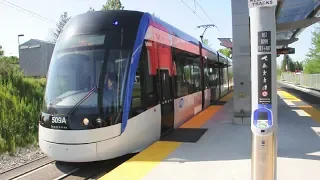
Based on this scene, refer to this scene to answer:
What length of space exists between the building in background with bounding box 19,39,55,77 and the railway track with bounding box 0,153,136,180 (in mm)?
32521

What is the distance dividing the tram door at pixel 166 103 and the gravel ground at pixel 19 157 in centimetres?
328

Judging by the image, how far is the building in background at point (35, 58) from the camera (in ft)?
127

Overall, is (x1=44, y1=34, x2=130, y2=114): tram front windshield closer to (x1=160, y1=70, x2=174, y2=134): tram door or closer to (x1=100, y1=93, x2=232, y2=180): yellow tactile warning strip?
(x1=100, y1=93, x2=232, y2=180): yellow tactile warning strip

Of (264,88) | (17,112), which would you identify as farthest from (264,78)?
(17,112)

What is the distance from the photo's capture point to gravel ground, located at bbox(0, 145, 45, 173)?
316 inches

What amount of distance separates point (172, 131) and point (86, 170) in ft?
10.5

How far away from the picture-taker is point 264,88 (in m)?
4.22

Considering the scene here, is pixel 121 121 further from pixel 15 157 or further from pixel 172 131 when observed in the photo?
pixel 15 157

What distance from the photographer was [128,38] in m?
7.18

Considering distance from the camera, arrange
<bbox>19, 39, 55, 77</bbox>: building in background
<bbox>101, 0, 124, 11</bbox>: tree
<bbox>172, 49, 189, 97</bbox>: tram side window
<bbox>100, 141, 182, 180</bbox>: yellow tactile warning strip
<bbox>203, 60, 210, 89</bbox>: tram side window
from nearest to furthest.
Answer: <bbox>100, 141, 182, 180</bbox>: yellow tactile warning strip < <bbox>172, 49, 189, 97</bbox>: tram side window < <bbox>203, 60, 210, 89</bbox>: tram side window < <bbox>19, 39, 55, 77</bbox>: building in background < <bbox>101, 0, 124, 11</bbox>: tree

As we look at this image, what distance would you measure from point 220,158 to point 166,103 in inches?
107

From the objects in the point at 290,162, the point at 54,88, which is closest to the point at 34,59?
the point at 54,88

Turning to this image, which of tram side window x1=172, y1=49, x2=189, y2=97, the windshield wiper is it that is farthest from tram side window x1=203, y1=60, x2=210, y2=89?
the windshield wiper

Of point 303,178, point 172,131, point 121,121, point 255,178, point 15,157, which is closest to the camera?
point 255,178
